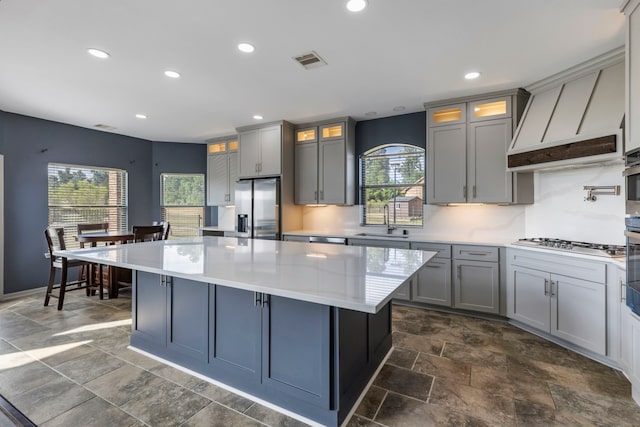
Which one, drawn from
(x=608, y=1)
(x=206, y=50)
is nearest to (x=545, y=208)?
(x=608, y=1)

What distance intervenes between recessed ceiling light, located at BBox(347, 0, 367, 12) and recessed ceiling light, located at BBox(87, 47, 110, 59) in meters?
2.15

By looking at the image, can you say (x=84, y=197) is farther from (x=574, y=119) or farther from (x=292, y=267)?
(x=574, y=119)

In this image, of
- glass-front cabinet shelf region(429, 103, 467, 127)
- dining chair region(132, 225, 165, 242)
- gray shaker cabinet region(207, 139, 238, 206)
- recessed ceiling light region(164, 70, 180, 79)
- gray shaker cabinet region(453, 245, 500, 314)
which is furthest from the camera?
gray shaker cabinet region(207, 139, 238, 206)

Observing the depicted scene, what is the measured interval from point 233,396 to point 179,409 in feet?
1.07

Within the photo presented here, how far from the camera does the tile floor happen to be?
182 centimetres

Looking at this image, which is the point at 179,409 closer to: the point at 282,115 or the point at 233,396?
the point at 233,396

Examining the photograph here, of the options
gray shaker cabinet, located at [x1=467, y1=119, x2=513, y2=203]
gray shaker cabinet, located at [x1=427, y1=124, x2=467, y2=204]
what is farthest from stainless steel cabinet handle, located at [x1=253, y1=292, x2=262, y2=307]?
gray shaker cabinet, located at [x1=467, y1=119, x2=513, y2=203]

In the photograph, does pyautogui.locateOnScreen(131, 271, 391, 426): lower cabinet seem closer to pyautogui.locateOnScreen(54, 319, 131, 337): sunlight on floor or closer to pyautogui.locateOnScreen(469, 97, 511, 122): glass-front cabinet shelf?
pyautogui.locateOnScreen(54, 319, 131, 337): sunlight on floor

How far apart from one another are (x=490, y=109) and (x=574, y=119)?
37.4 inches

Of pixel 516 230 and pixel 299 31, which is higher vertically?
pixel 299 31

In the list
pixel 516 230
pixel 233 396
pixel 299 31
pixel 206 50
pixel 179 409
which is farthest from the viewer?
pixel 516 230

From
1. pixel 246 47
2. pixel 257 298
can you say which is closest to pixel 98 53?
pixel 246 47

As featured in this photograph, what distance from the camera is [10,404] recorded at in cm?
195

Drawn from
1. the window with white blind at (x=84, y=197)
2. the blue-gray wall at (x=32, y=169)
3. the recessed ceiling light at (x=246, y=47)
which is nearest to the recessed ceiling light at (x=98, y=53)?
the recessed ceiling light at (x=246, y=47)
